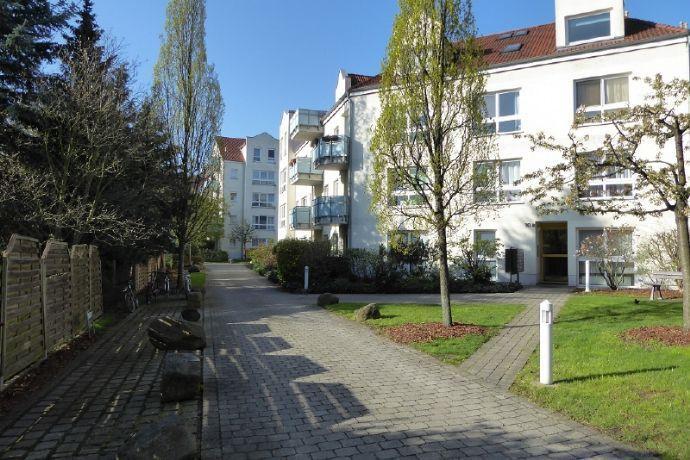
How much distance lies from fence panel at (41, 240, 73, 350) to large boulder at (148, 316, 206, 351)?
1.54m

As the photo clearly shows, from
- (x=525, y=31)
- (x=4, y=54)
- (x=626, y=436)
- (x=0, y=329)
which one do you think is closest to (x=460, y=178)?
(x=626, y=436)

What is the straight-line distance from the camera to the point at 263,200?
62.0 meters

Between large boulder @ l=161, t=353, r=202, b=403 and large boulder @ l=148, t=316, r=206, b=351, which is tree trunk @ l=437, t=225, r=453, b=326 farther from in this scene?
large boulder @ l=161, t=353, r=202, b=403

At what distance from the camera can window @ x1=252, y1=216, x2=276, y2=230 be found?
200 ft

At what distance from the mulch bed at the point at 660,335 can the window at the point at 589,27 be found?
627 inches

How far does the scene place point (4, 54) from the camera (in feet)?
34.7

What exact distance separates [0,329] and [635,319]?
11260mm

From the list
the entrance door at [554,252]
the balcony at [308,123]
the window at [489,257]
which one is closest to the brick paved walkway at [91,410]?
the window at [489,257]

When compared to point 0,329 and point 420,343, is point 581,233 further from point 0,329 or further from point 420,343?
point 0,329

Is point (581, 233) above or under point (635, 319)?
above

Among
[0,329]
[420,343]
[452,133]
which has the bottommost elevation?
[420,343]

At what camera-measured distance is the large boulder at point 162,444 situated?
360cm

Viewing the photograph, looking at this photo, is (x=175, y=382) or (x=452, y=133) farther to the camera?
(x=452, y=133)

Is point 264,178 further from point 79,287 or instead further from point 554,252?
point 79,287
